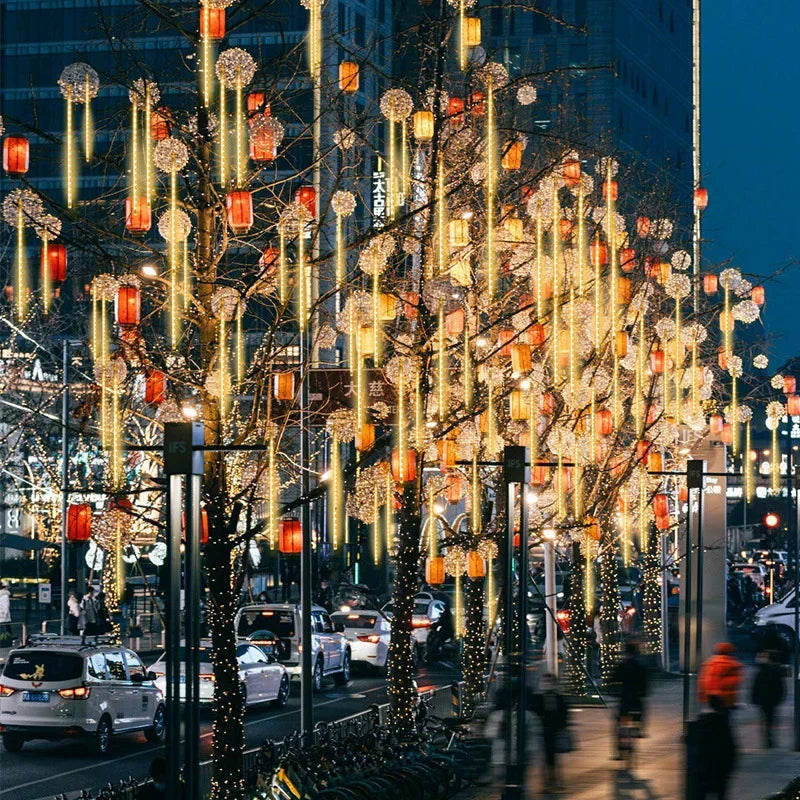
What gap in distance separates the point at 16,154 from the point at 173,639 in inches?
313

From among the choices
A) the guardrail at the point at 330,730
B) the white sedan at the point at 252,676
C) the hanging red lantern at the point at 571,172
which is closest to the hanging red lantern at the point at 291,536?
the guardrail at the point at 330,730

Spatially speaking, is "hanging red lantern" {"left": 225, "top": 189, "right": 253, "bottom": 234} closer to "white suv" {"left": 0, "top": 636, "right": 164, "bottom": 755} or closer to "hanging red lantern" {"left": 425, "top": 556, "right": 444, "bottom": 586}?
"hanging red lantern" {"left": 425, "top": 556, "right": 444, "bottom": 586}

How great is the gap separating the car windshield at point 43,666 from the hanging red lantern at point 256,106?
38.3 feet

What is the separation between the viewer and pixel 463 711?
2558 centimetres

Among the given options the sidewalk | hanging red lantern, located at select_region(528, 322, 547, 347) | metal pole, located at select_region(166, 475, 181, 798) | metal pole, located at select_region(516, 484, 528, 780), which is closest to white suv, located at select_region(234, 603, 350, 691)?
the sidewalk

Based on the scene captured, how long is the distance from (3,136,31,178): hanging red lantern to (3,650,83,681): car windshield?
403 inches

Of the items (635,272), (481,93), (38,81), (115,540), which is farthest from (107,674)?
(38,81)

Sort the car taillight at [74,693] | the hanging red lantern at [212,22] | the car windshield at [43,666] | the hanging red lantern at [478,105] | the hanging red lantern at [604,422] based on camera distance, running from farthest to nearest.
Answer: the hanging red lantern at [604,422], the car windshield at [43,666], the car taillight at [74,693], the hanging red lantern at [478,105], the hanging red lantern at [212,22]

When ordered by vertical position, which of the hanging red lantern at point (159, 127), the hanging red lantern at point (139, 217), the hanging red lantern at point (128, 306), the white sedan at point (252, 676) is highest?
the hanging red lantern at point (159, 127)

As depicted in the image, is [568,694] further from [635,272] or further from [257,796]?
[257,796]

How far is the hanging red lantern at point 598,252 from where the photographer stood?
1022 inches

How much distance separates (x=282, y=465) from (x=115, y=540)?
1.91 meters

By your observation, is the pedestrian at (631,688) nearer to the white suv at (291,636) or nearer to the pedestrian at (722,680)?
the pedestrian at (722,680)

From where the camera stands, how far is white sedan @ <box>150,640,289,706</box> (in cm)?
3038
